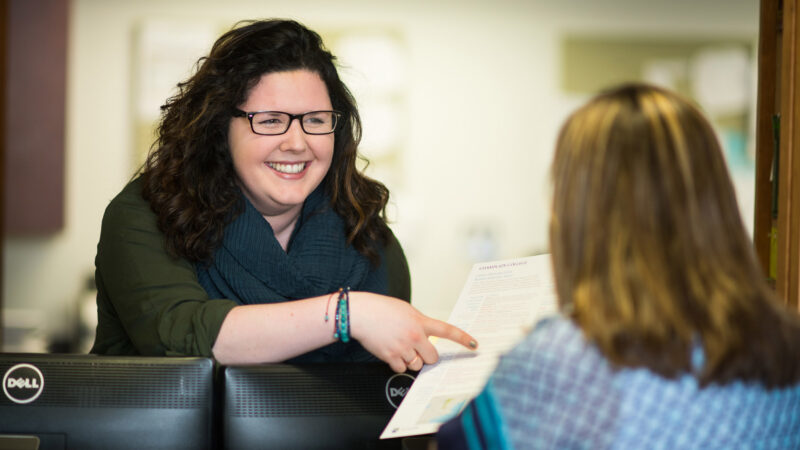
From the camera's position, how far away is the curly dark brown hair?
1511 millimetres

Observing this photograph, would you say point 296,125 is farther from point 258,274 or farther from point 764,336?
point 764,336

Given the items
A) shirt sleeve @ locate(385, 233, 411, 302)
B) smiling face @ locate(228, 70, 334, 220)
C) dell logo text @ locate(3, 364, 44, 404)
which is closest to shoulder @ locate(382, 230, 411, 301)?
shirt sleeve @ locate(385, 233, 411, 302)

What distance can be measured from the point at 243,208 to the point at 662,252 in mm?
952

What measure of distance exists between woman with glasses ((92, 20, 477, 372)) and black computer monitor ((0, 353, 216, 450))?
0.42 feet

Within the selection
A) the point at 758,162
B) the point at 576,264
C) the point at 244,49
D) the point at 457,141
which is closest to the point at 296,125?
the point at 244,49

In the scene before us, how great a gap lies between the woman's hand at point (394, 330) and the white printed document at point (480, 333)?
0.11 feet

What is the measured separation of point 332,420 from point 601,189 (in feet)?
1.99

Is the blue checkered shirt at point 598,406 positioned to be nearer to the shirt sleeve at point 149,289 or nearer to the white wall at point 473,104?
the shirt sleeve at point 149,289

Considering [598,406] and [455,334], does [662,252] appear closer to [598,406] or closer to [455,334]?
[598,406]

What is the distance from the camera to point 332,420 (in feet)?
4.09

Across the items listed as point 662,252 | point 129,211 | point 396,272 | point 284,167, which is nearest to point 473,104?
point 396,272

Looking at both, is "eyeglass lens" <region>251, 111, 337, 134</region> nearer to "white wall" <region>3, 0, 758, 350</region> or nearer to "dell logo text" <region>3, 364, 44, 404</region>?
"dell logo text" <region>3, 364, 44, 404</region>

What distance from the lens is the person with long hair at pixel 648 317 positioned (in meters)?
0.83

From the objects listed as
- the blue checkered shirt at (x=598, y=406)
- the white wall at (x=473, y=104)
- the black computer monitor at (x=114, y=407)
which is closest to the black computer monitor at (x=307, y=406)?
the black computer monitor at (x=114, y=407)
